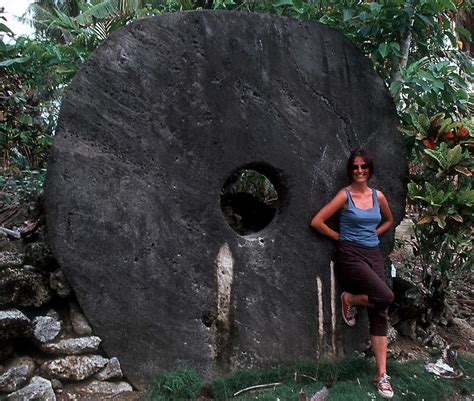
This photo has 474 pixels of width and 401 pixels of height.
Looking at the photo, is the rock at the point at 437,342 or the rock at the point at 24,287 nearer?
the rock at the point at 24,287

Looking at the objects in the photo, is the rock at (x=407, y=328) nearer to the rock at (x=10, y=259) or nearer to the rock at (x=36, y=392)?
the rock at (x=36, y=392)

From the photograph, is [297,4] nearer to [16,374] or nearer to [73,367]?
[73,367]

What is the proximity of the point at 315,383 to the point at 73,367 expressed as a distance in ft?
4.00

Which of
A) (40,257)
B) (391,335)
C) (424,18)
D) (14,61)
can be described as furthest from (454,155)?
(14,61)

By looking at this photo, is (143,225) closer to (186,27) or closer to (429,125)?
(186,27)

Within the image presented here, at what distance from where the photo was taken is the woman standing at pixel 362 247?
2.52 meters

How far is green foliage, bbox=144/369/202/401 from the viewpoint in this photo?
223 centimetres

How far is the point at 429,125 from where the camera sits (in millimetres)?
2906

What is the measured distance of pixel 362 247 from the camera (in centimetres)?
260

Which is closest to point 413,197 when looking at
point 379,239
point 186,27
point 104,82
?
point 379,239

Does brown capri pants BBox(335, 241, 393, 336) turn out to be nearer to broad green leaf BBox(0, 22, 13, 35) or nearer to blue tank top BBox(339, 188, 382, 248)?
blue tank top BBox(339, 188, 382, 248)

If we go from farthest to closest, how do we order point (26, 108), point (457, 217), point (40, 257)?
point (26, 108), point (457, 217), point (40, 257)

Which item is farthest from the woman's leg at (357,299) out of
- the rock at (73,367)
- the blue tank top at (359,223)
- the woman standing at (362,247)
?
the rock at (73,367)

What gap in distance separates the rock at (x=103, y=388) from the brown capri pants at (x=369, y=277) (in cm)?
127
